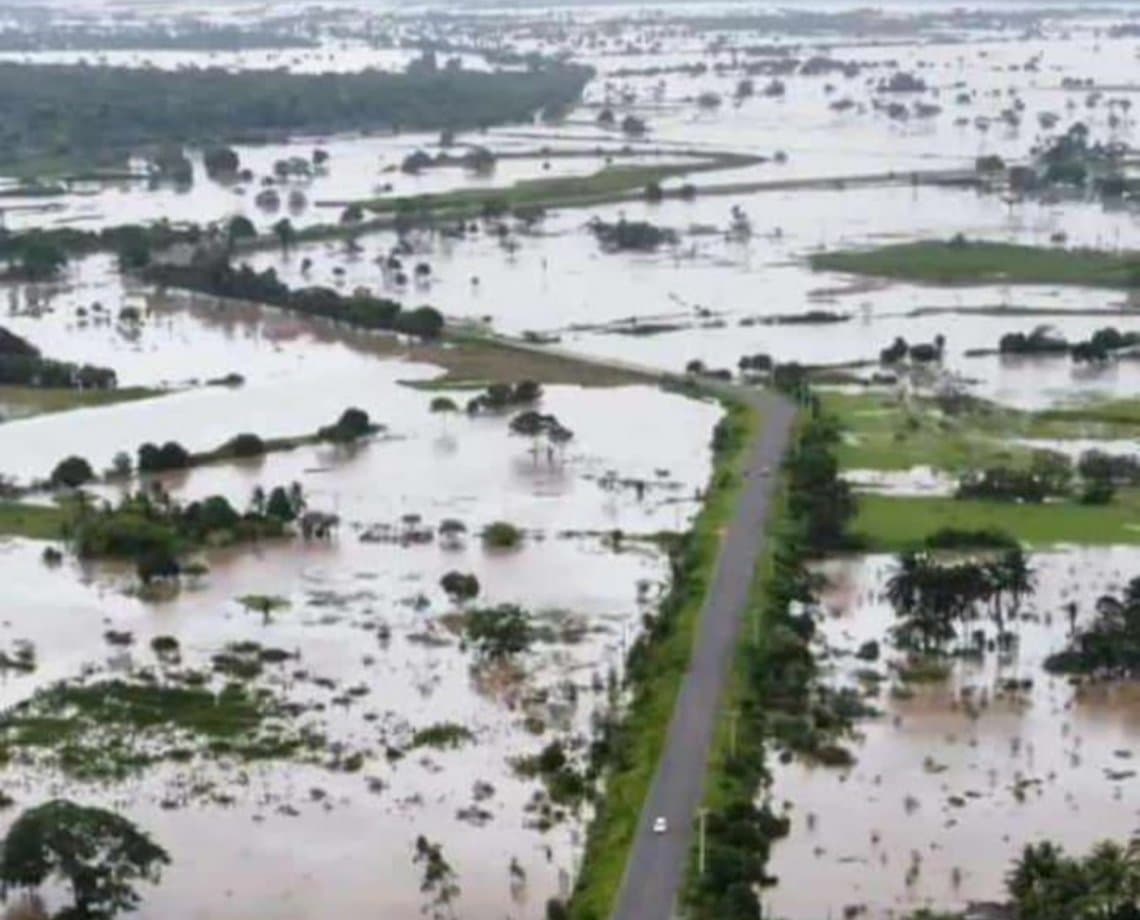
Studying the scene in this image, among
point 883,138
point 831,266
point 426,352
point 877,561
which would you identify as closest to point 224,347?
point 426,352

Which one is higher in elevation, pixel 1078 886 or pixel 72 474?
pixel 1078 886

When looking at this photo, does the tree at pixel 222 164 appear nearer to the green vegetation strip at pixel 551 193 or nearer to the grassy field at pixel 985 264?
the green vegetation strip at pixel 551 193

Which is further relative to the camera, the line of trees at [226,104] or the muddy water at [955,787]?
the line of trees at [226,104]

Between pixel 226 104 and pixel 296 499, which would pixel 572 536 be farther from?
pixel 226 104

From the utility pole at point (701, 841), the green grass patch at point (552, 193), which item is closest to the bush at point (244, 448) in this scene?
the utility pole at point (701, 841)

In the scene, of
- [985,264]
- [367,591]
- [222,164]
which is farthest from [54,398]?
[222,164]

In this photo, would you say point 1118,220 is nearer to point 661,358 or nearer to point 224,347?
point 661,358

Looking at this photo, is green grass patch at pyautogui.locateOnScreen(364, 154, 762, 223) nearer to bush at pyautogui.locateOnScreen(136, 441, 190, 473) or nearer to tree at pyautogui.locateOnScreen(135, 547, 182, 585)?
bush at pyautogui.locateOnScreen(136, 441, 190, 473)
